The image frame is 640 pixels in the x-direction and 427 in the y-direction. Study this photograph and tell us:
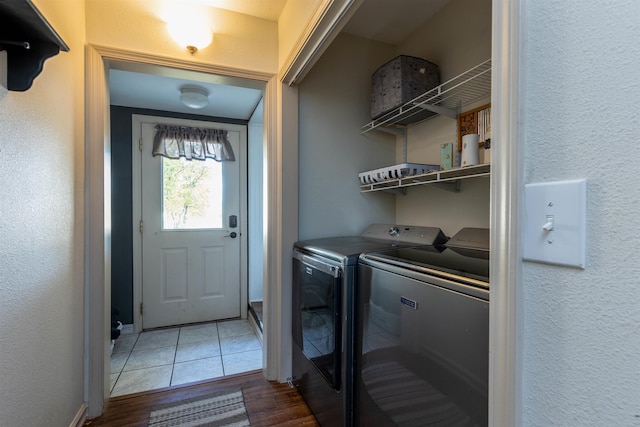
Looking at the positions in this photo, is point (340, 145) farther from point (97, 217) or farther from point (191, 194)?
point (191, 194)

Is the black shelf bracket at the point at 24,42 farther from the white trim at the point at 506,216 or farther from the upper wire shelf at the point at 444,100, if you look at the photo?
the upper wire shelf at the point at 444,100

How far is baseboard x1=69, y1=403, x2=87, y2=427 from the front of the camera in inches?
59.7

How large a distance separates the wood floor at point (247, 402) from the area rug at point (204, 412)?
0.04 metres

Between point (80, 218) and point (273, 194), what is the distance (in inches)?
40.7

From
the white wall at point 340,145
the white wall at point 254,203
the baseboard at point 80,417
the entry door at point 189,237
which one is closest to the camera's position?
the baseboard at point 80,417

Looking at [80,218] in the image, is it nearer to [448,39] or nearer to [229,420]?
[229,420]

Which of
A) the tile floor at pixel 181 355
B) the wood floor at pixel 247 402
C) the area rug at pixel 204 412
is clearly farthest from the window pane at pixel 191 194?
the area rug at pixel 204 412

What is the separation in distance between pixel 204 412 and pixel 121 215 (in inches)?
80.5

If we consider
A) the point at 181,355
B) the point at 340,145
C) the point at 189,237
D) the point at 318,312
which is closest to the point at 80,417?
the point at 181,355

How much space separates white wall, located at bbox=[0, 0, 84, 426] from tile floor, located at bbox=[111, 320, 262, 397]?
1.74 feet

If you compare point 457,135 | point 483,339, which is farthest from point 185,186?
point 483,339

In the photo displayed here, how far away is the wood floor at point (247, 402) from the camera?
1.64 metres

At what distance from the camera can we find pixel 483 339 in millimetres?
771

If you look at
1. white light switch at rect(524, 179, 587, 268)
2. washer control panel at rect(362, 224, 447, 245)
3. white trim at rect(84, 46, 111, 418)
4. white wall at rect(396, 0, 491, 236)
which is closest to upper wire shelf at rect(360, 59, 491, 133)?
white wall at rect(396, 0, 491, 236)
